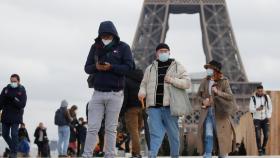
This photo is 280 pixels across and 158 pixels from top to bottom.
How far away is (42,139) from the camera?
20.0 metres

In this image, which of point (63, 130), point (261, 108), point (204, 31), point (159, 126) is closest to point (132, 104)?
point (159, 126)

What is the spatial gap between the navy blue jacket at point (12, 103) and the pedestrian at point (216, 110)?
9.60ft

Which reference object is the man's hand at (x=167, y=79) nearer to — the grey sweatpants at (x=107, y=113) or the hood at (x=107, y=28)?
the grey sweatpants at (x=107, y=113)

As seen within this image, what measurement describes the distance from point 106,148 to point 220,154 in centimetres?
259

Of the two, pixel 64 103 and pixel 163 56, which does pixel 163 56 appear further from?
pixel 64 103

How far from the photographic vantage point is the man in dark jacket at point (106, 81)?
8.85 m

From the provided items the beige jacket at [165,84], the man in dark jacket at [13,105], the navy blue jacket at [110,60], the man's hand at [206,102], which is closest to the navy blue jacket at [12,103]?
the man in dark jacket at [13,105]

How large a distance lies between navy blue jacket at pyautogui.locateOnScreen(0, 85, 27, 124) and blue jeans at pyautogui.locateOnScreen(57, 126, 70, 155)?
3.26m

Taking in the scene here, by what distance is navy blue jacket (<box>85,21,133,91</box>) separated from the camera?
8922mm

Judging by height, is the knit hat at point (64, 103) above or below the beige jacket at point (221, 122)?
above

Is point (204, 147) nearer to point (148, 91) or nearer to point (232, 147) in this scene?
point (232, 147)

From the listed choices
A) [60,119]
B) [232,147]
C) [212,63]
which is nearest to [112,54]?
[212,63]

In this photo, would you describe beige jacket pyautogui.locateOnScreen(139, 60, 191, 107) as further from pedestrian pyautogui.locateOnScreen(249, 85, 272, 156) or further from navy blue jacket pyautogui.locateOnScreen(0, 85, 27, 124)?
pedestrian pyautogui.locateOnScreen(249, 85, 272, 156)

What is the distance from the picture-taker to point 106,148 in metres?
8.95
